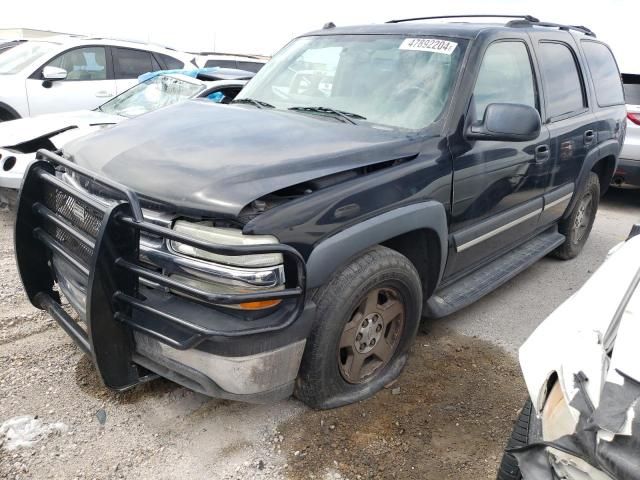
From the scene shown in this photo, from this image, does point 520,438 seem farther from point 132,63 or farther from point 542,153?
point 132,63

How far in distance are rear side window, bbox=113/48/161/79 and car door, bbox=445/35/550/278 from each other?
6.32 m

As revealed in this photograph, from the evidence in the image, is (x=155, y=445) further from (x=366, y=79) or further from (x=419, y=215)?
(x=366, y=79)

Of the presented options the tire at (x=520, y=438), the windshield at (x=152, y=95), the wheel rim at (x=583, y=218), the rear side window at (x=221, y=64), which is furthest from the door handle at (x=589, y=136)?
the rear side window at (x=221, y=64)

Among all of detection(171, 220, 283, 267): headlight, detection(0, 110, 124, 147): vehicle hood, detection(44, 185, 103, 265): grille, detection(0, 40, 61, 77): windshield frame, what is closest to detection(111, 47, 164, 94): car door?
detection(0, 40, 61, 77): windshield frame

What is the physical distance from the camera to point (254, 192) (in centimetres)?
214

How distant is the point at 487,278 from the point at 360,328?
1381mm

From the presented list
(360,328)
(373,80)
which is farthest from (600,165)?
(360,328)

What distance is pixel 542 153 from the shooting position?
3.75m

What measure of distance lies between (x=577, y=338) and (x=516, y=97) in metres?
2.29

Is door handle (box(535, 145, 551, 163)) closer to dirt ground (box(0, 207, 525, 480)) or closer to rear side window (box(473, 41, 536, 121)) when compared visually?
rear side window (box(473, 41, 536, 121))

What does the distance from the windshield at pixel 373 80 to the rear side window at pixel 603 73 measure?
2164 millimetres

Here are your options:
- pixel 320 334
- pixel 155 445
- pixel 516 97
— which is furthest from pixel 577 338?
pixel 516 97

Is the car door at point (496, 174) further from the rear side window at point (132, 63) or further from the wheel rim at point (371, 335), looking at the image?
the rear side window at point (132, 63)

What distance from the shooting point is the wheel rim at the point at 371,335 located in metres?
2.65
